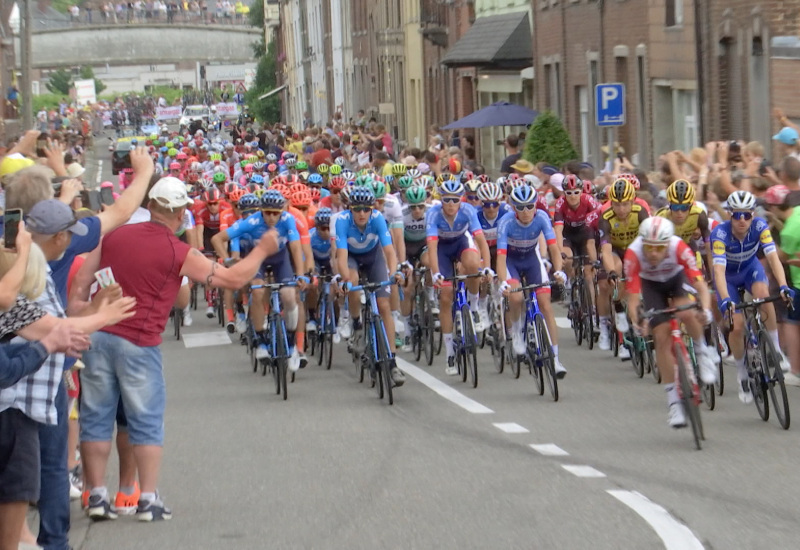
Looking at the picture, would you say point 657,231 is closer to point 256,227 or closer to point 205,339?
point 256,227

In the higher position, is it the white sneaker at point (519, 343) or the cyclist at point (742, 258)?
the cyclist at point (742, 258)

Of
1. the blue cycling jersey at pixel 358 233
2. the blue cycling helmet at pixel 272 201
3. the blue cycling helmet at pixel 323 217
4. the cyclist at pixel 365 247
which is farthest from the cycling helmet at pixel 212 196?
the blue cycling jersey at pixel 358 233

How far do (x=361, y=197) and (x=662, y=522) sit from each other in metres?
6.84

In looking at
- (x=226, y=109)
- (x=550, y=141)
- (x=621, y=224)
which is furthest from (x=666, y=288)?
(x=226, y=109)

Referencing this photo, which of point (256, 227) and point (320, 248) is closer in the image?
point (256, 227)

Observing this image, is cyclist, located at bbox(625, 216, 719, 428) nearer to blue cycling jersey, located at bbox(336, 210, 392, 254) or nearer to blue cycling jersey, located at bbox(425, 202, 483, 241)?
blue cycling jersey, located at bbox(336, 210, 392, 254)

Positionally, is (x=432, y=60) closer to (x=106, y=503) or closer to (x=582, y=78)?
(x=582, y=78)

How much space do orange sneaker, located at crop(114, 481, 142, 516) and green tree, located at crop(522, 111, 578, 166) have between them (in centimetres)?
2290

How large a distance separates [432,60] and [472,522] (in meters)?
47.4

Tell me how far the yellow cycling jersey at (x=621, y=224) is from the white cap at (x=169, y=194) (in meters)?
7.03

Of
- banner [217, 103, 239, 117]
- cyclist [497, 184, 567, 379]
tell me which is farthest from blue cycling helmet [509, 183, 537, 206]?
banner [217, 103, 239, 117]

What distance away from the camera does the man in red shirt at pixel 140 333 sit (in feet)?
29.1

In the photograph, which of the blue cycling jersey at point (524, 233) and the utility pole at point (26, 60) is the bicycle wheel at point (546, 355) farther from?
the utility pole at point (26, 60)

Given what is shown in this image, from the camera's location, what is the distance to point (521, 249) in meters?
15.1
